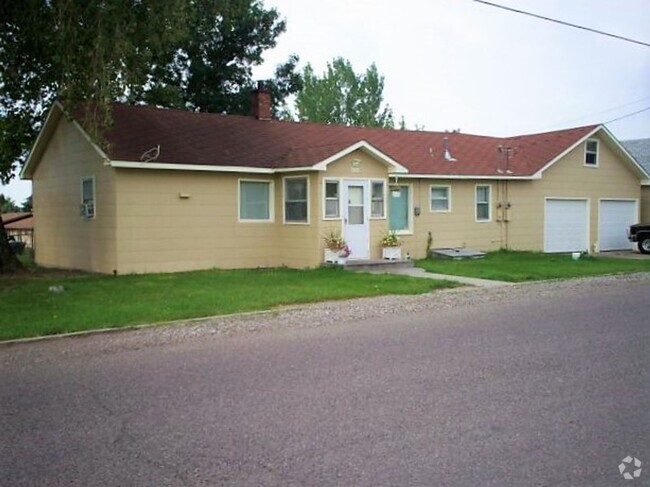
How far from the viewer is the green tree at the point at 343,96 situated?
61.4 meters

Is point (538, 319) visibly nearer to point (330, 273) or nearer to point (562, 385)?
point (562, 385)

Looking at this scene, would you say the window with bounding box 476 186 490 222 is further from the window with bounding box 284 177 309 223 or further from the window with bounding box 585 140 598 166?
the window with bounding box 284 177 309 223

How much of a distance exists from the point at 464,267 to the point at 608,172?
1233cm

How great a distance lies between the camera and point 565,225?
2700 centimetres

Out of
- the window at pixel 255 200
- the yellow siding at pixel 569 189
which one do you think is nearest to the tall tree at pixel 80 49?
the window at pixel 255 200

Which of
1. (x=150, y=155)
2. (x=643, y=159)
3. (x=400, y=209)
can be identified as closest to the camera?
(x=150, y=155)

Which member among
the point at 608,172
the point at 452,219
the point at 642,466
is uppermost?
the point at 608,172

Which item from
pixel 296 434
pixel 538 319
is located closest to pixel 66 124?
pixel 538 319

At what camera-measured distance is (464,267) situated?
1914 centimetres

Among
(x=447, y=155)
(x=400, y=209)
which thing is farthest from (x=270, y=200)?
(x=447, y=155)

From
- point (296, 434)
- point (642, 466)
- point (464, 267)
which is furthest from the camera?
point (464, 267)

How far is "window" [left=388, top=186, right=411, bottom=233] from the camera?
2172cm

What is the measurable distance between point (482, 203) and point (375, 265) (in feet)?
24.3

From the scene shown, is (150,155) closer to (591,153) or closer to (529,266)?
(529,266)
